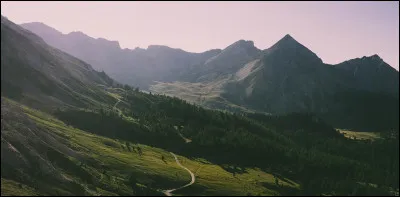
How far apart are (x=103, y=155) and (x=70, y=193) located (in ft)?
199

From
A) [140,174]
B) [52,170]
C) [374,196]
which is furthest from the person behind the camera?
[374,196]

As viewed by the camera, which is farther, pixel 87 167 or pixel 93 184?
pixel 87 167

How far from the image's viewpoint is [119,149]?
193m

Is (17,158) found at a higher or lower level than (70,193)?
higher

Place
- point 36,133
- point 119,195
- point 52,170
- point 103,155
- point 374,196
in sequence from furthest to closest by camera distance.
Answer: point 374,196, point 103,155, point 36,133, point 119,195, point 52,170

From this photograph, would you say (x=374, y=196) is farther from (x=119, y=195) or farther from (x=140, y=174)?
(x=119, y=195)

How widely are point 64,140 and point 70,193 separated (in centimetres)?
5904

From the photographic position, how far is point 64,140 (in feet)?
519

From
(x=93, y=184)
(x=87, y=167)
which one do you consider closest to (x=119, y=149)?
(x=87, y=167)

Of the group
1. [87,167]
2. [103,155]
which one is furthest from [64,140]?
[87,167]

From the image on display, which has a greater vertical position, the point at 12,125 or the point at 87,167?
the point at 12,125

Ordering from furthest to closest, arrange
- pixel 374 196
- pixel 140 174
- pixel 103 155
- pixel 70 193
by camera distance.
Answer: pixel 374 196 < pixel 103 155 < pixel 140 174 < pixel 70 193

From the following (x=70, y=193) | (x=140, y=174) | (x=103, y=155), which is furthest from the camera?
(x=103, y=155)

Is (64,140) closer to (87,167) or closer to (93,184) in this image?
(87,167)
